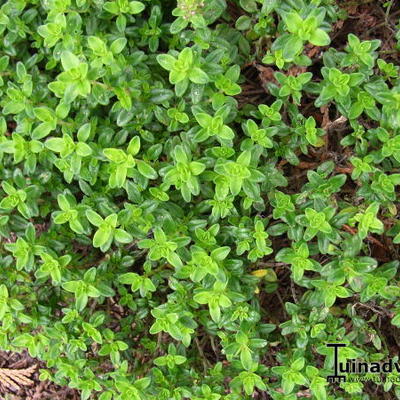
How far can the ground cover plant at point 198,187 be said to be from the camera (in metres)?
2.21

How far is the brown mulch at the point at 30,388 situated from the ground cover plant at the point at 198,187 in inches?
23.7

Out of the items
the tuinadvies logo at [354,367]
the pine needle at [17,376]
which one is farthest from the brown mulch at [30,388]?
the tuinadvies logo at [354,367]

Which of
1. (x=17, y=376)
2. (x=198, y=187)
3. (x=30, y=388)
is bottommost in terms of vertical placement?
(x=30, y=388)

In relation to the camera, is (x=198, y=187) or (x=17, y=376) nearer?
(x=198, y=187)

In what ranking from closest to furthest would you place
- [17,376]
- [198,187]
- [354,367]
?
[198,187]
[354,367]
[17,376]

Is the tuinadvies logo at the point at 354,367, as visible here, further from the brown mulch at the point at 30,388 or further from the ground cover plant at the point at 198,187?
the brown mulch at the point at 30,388

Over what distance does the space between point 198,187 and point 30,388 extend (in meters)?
1.95

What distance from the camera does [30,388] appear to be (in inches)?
130

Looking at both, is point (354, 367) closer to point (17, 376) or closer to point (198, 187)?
point (198, 187)

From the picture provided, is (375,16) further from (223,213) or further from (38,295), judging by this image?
(38,295)

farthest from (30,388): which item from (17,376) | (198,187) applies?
(198,187)

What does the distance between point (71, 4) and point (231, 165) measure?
978 mm

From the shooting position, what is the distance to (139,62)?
2340 millimetres

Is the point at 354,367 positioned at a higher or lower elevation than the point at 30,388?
higher
